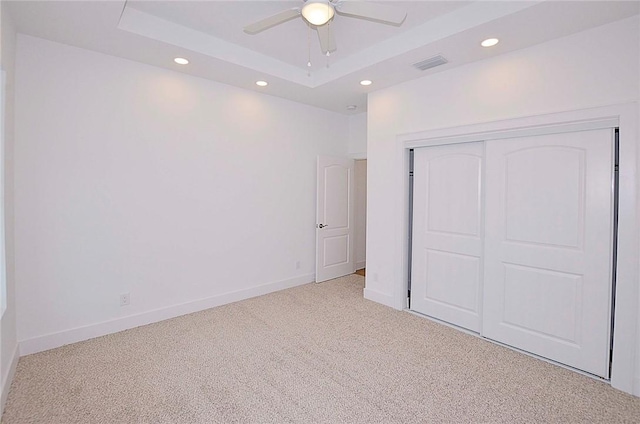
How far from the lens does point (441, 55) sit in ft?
10.2

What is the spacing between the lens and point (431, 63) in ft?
10.8

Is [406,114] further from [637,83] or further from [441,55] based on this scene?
[637,83]

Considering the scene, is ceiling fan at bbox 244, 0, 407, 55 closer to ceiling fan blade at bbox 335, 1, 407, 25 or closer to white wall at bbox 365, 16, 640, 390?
ceiling fan blade at bbox 335, 1, 407, 25

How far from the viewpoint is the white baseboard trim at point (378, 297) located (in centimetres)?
408

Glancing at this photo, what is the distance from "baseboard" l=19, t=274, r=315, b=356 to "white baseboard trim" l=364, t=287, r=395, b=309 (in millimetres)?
1200

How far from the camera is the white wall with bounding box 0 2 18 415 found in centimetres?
228

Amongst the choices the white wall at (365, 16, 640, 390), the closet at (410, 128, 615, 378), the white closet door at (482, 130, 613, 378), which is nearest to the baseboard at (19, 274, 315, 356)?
the white wall at (365, 16, 640, 390)

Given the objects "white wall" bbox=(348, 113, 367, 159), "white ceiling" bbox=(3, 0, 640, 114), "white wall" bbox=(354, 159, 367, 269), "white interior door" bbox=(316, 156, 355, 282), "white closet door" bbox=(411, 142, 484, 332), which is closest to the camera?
"white ceiling" bbox=(3, 0, 640, 114)

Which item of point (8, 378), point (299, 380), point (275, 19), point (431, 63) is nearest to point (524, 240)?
point (431, 63)

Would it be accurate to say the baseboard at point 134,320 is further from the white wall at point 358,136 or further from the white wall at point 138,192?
the white wall at point 358,136

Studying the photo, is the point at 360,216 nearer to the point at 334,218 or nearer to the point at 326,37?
the point at 334,218

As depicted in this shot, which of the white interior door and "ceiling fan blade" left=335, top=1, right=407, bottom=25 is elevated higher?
"ceiling fan blade" left=335, top=1, right=407, bottom=25

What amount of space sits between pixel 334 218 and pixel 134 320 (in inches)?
120

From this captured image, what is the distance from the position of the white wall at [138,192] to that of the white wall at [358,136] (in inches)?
41.3
